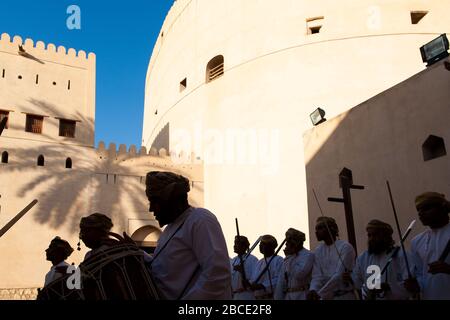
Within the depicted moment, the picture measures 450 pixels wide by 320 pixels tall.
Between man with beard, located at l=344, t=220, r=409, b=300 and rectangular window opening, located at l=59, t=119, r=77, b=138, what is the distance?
43.0 ft

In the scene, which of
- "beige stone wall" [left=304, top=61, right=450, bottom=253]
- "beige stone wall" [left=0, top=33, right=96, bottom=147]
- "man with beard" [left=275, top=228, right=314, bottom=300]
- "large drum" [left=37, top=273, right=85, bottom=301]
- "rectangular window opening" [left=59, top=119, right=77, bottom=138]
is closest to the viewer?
"large drum" [left=37, top=273, right=85, bottom=301]

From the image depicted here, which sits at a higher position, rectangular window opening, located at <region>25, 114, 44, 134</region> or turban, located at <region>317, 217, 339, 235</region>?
rectangular window opening, located at <region>25, 114, 44, 134</region>

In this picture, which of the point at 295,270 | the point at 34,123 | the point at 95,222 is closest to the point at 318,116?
the point at 295,270

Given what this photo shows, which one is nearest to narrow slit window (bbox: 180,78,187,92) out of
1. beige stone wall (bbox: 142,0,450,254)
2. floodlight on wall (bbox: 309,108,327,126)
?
beige stone wall (bbox: 142,0,450,254)

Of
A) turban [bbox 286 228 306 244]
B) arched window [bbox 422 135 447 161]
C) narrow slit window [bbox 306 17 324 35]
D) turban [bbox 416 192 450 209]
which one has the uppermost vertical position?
narrow slit window [bbox 306 17 324 35]

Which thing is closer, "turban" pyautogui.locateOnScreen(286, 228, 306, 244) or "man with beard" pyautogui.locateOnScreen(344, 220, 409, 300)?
"man with beard" pyautogui.locateOnScreen(344, 220, 409, 300)

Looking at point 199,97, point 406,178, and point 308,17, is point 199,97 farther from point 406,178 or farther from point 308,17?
point 406,178

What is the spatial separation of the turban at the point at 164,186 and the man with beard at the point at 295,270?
351 cm

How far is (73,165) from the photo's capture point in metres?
15.2

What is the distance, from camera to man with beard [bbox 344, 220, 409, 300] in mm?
4303

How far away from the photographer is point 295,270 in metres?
5.63

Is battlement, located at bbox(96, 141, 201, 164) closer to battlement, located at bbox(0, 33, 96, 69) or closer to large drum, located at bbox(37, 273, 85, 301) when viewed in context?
battlement, located at bbox(0, 33, 96, 69)

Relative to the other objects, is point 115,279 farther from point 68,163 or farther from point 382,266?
point 68,163

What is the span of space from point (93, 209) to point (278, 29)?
8826 millimetres
